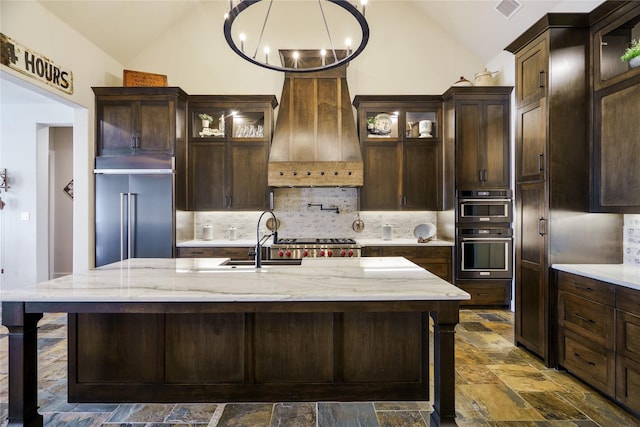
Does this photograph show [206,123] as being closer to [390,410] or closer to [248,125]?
[248,125]

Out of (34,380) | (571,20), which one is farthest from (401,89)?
(34,380)

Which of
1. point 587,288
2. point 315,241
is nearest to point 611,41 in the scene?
point 587,288

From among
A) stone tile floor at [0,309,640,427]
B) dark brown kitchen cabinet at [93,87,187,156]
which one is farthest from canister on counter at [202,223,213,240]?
stone tile floor at [0,309,640,427]

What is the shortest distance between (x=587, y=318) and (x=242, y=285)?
245 cm

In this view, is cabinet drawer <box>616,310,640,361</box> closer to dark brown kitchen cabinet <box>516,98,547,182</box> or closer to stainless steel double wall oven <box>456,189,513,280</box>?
dark brown kitchen cabinet <box>516,98,547,182</box>

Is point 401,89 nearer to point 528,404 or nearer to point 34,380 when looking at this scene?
point 528,404

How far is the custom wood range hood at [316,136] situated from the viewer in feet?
15.2

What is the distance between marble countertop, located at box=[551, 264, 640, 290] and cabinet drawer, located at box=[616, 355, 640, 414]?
0.48 m

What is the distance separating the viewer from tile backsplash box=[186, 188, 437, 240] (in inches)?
208

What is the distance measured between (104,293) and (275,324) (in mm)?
997

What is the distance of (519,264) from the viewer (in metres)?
3.35

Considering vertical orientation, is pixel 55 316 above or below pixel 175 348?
below

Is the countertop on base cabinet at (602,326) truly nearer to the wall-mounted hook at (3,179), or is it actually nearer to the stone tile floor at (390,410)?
the stone tile floor at (390,410)

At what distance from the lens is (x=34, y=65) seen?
3.49 metres
